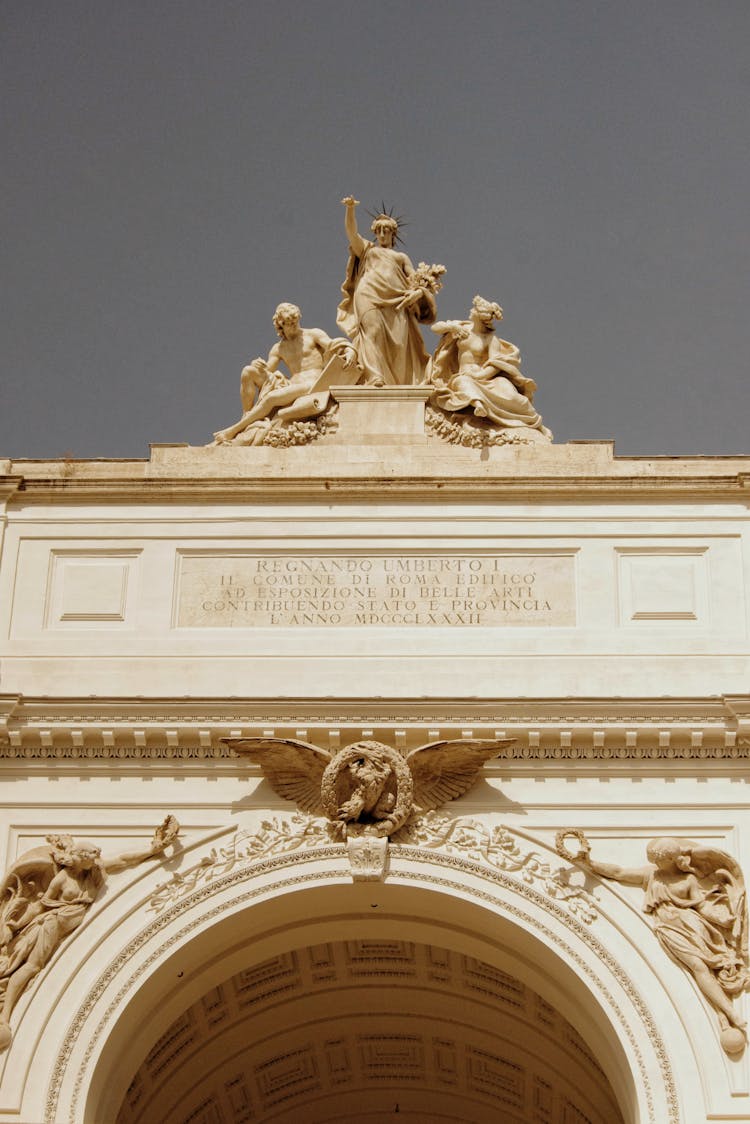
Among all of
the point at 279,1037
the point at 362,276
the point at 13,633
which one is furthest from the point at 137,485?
the point at 279,1037

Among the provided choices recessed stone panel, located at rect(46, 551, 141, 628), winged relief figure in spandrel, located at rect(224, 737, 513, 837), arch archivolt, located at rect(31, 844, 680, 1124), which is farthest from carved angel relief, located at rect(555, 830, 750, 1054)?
recessed stone panel, located at rect(46, 551, 141, 628)

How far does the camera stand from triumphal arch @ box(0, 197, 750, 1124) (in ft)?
80.0

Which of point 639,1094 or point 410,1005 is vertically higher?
point 410,1005

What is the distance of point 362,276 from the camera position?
94.8 ft

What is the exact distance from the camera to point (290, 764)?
2502 centimetres

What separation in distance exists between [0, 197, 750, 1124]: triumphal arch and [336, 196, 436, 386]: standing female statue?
0.05 m

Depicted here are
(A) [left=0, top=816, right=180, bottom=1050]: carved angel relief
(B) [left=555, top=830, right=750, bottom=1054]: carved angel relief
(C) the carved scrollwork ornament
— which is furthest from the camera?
A: (C) the carved scrollwork ornament

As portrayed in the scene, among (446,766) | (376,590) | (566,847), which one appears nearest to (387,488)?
(376,590)

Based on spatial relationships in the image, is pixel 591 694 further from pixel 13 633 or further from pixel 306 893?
pixel 13 633

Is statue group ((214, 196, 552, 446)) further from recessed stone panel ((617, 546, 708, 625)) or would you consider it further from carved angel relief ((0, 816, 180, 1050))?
carved angel relief ((0, 816, 180, 1050))

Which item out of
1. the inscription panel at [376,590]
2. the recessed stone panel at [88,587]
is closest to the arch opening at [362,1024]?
the inscription panel at [376,590]

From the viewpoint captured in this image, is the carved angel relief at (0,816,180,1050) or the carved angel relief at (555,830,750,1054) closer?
the carved angel relief at (555,830,750,1054)

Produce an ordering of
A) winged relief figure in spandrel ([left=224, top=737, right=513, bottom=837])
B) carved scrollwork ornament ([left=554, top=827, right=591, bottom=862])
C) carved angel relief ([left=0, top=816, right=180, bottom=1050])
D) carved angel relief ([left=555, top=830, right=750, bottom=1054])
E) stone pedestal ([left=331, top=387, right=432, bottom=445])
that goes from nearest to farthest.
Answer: carved angel relief ([left=555, top=830, right=750, bottom=1054]) → carved angel relief ([left=0, top=816, right=180, bottom=1050]) → carved scrollwork ornament ([left=554, top=827, right=591, bottom=862]) → winged relief figure in spandrel ([left=224, top=737, right=513, bottom=837]) → stone pedestal ([left=331, top=387, right=432, bottom=445])

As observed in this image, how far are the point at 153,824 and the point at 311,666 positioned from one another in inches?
89.9
